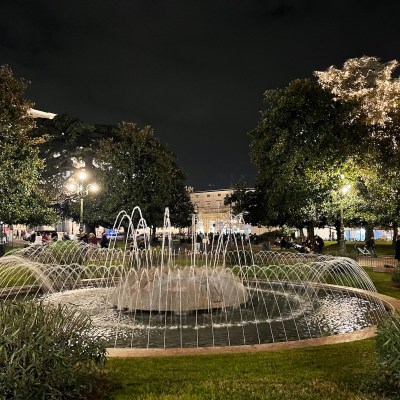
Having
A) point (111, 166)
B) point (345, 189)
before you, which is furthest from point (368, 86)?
point (111, 166)

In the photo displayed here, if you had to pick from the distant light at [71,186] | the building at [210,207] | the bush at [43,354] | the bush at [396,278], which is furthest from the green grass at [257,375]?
the building at [210,207]

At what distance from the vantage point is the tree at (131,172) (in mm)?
44000

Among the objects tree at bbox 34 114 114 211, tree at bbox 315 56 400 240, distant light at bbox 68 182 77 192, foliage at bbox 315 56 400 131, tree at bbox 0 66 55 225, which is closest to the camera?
tree at bbox 0 66 55 225

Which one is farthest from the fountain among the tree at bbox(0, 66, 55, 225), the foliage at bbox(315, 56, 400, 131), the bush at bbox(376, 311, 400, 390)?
the foliage at bbox(315, 56, 400, 131)

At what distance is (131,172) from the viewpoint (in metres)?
44.0

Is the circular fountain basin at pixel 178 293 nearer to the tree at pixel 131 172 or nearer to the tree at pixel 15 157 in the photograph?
the tree at pixel 15 157

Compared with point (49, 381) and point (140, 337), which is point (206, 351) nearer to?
point (140, 337)

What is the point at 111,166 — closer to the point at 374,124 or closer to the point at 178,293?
the point at 374,124

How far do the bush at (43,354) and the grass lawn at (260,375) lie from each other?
0.90m

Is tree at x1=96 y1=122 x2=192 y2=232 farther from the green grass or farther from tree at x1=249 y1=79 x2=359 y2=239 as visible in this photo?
the green grass

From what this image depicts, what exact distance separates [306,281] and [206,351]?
11.7 m

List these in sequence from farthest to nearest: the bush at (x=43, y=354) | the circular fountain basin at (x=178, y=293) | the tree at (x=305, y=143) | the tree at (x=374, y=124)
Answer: the tree at (x=305, y=143)
the tree at (x=374, y=124)
the circular fountain basin at (x=178, y=293)
the bush at (x=43, y=354)

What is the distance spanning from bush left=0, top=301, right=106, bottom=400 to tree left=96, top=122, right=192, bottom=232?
37.8m

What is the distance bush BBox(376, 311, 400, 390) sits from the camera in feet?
19.4
